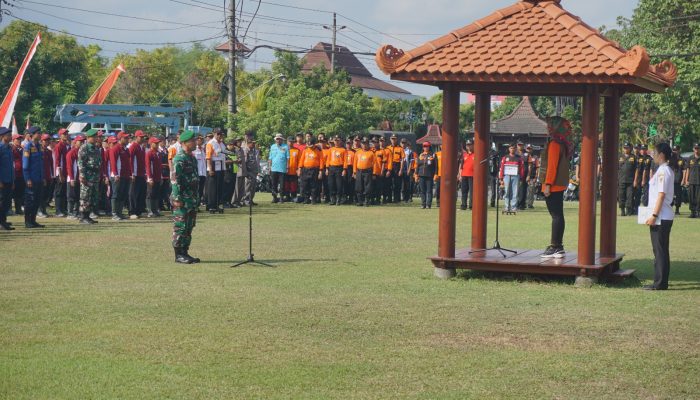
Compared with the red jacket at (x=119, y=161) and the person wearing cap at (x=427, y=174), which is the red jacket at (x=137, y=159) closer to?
the red jacket at (x=119, y=161)

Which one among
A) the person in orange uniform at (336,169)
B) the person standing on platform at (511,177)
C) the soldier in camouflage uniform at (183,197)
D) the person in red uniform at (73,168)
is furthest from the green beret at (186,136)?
the person in orange uniform at (336,169)

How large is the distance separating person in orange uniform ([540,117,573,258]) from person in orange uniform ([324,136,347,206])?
54.4 ft

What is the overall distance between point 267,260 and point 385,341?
6.51 meters

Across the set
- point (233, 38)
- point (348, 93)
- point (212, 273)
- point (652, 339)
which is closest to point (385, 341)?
point (652, 339)

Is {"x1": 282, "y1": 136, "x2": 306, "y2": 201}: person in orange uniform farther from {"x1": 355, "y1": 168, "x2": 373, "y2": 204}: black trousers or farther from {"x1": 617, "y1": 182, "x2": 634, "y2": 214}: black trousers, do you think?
{"x1": 617, "y1": 182, "x2": 634, "y2": 214}: black trousers

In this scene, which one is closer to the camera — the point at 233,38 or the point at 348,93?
the point at 233,38

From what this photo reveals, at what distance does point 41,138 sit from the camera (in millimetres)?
22922

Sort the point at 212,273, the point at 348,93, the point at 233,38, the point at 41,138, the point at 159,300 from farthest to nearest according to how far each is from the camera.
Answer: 1. the point at 348,93
2. the point at 233,38
3. the point at 41,138
4. the point at 212,273
5. the point at 159,300

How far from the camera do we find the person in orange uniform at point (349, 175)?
3097cm

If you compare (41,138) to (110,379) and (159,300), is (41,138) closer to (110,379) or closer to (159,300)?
(159,300)

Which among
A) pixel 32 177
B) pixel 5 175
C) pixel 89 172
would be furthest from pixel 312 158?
pixel 5 175

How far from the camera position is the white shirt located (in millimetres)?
13164

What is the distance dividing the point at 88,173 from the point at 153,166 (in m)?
3.04

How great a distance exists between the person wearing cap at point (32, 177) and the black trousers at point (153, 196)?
3.40 metres
